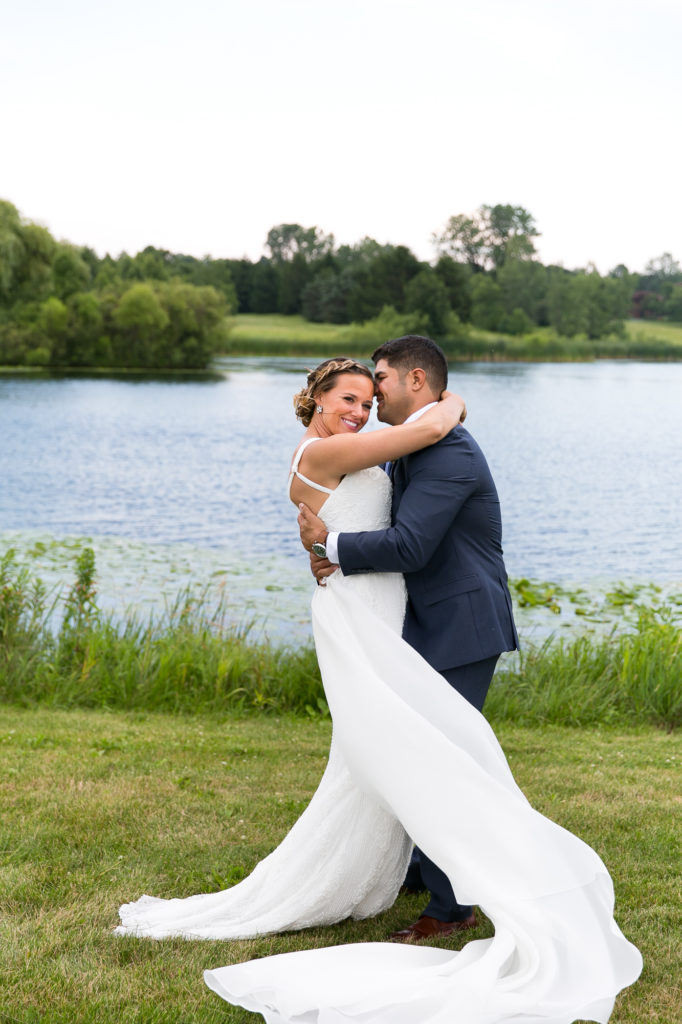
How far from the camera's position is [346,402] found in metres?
3.65

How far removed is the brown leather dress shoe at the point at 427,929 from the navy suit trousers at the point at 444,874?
0.06ft

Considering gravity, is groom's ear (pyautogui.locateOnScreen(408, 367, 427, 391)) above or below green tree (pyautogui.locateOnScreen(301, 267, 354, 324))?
below

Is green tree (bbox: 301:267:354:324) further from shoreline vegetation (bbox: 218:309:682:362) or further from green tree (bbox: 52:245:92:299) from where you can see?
green tree (bbox: 52:245:92:299)

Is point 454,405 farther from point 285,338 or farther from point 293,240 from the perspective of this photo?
point 293,240

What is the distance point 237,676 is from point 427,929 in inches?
166

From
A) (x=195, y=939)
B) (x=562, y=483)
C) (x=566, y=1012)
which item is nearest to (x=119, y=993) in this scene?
(x=195, y=939)

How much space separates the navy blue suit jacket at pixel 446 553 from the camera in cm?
351

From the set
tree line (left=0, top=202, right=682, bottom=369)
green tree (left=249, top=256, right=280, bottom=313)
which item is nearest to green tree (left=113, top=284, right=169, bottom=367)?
tree line (left=0, top=202, right=682, bottom=369)

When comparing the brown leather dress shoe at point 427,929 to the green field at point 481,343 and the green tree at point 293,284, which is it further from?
the green tree at point 293,284

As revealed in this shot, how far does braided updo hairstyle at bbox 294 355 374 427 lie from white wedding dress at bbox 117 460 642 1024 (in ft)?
1.09

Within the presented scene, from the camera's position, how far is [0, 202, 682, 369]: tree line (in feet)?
204

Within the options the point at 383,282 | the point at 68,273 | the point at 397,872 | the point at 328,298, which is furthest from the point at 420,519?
the point at 328,298

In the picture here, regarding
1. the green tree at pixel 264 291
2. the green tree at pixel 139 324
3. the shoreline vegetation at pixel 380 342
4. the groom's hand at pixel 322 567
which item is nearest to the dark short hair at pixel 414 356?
the groom's hand at pixel 322 567

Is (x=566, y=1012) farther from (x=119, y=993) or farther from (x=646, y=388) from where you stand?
(x=646, y=388)
